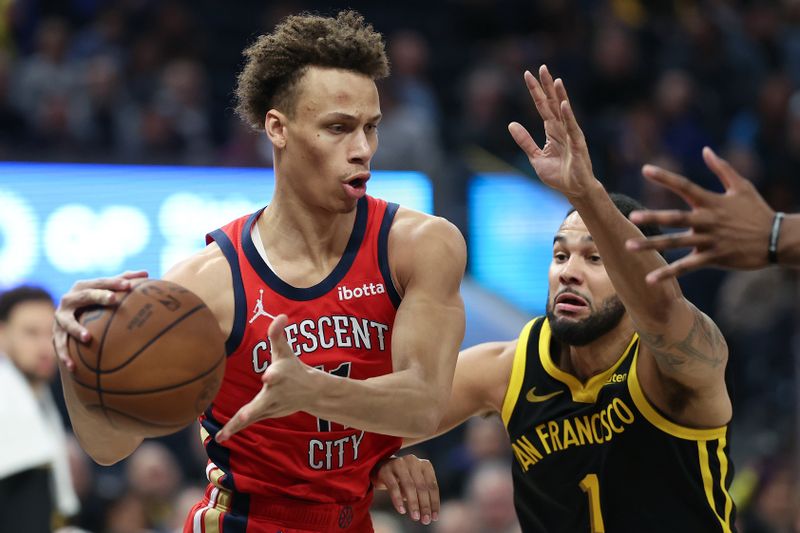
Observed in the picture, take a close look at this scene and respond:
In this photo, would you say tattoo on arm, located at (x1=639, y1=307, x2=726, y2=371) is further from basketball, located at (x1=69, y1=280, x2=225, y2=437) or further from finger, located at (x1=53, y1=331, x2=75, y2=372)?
finger, located at (x1=53, y1=331, x2=75, y2=372)

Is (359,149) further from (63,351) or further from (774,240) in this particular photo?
(774,240)

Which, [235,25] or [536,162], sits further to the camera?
[235,25]

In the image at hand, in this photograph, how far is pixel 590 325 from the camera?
4406mm

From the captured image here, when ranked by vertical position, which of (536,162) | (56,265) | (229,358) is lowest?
(56,265)

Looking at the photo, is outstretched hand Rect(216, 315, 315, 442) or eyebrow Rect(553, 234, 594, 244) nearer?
outstretched hand Rect(216, 315, 315, 442)

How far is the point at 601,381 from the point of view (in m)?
4.49

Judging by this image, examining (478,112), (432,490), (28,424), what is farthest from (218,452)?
(478,112)

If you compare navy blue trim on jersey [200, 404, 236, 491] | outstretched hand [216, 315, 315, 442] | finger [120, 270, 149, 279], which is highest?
finger [120, 270, 149, 279]

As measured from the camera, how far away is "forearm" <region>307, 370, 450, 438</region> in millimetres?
3477

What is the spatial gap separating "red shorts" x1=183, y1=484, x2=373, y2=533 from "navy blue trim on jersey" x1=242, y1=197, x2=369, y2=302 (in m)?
0.67

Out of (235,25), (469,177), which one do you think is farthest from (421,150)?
(235,25)

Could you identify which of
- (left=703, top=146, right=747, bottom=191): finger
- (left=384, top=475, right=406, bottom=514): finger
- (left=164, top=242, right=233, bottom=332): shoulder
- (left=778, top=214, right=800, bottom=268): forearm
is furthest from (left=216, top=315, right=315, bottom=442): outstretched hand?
(left=778, top=214, right=800, bottom=268): forearm

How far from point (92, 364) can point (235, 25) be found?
333 inches

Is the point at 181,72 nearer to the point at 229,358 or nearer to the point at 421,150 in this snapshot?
the point at 421,150
